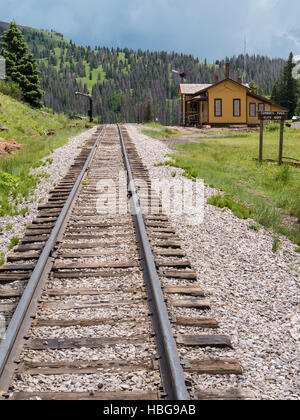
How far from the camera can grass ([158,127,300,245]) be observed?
9203mm

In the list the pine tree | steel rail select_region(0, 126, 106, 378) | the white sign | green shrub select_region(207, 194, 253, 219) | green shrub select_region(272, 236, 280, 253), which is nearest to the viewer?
steel rail select_region(0, 126, 106, 378)

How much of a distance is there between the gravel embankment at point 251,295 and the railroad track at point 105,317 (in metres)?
0.16

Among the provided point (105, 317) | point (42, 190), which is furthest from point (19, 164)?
point (105, 317)

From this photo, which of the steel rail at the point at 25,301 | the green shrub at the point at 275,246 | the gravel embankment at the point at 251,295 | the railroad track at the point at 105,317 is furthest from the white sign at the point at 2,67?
the green shrub at the point at 275,246

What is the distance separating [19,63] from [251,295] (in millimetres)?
38370

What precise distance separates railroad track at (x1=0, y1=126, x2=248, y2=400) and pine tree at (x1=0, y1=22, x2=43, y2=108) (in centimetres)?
3390

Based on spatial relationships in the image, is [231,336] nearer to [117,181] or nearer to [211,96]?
[117,181]

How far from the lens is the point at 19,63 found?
1492 inches

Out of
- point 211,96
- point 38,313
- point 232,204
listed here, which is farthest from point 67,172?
point 211,96

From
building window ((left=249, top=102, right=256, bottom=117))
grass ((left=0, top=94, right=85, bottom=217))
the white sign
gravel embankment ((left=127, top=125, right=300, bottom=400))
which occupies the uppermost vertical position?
the white sign

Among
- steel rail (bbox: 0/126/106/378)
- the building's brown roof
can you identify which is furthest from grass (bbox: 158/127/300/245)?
the building's brown roof

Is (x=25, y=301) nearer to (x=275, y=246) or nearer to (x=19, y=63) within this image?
(x=275, y=246)

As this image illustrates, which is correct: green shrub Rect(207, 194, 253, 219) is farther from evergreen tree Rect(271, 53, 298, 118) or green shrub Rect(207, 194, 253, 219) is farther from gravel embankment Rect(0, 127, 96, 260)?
evergreen tree Rect(271, 53, 298, 118)

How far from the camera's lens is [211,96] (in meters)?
44.2
